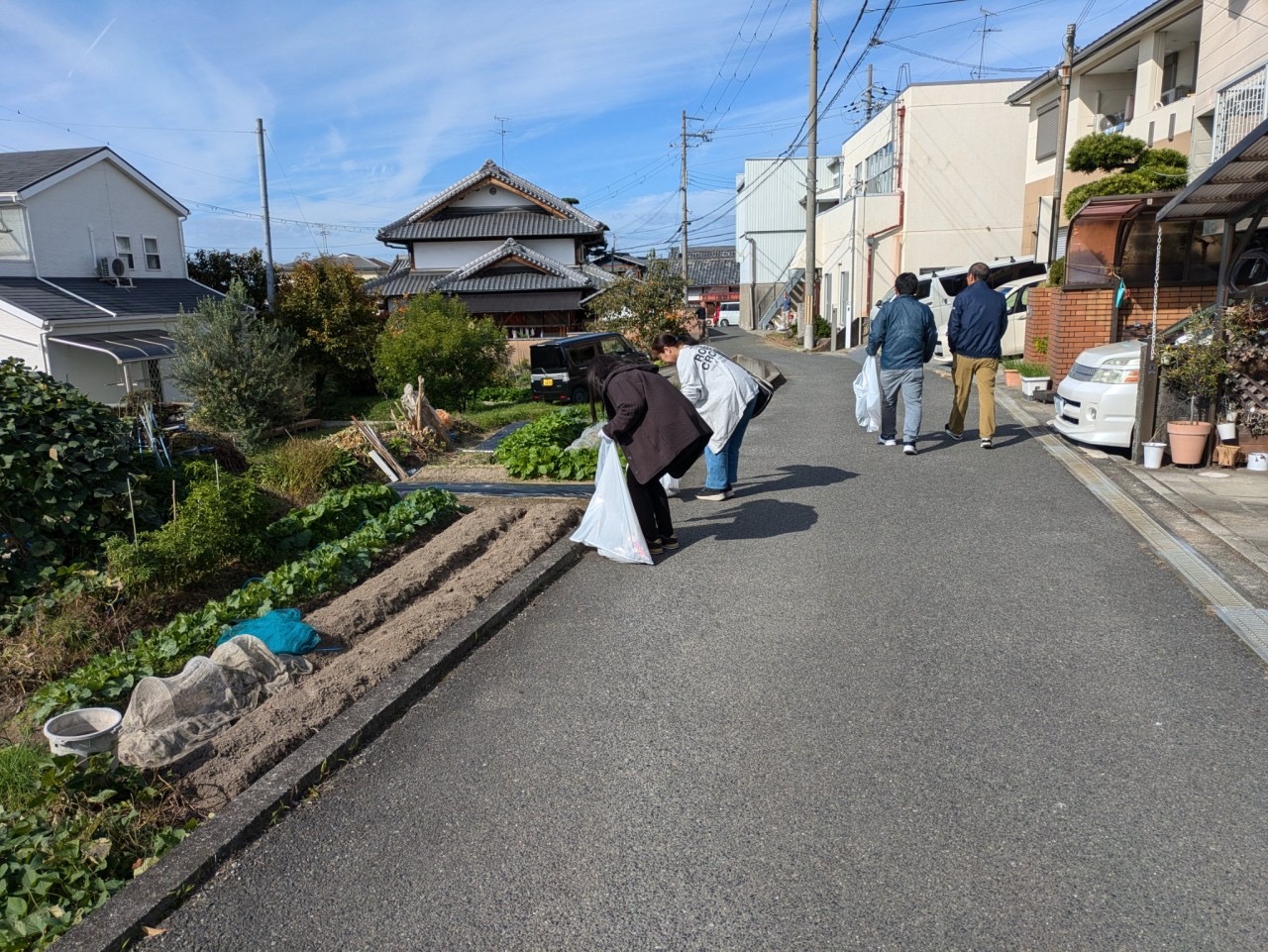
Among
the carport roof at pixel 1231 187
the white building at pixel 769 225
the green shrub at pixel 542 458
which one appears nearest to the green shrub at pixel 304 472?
the green shrub at pixel 542 458

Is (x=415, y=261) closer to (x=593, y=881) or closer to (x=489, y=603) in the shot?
(x=489, y=603)

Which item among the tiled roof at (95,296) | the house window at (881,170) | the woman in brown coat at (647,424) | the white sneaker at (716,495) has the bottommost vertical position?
the white sneaker at (716,495)

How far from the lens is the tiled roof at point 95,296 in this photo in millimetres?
20484

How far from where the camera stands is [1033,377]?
14.3 metres

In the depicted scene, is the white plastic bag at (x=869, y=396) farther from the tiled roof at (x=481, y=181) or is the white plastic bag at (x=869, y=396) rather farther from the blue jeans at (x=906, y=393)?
the tiled roof at (x=481, y=181)

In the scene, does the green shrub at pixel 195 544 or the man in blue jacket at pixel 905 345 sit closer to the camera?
the green shrub at pixel 195 544

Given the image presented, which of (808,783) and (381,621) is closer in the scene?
(808,783)

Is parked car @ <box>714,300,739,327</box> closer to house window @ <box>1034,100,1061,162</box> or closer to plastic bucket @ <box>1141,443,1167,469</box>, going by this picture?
house window @ <box>1034,100,1061,162</box>

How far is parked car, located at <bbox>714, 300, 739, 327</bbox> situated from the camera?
63.7 m

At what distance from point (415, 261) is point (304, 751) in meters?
36.8

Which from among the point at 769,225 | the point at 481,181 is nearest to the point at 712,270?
the point at 769,225

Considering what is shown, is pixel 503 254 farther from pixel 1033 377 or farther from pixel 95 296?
pixel 1033 377

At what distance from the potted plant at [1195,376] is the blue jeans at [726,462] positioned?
13.9 ft

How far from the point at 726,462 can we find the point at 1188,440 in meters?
4.47
